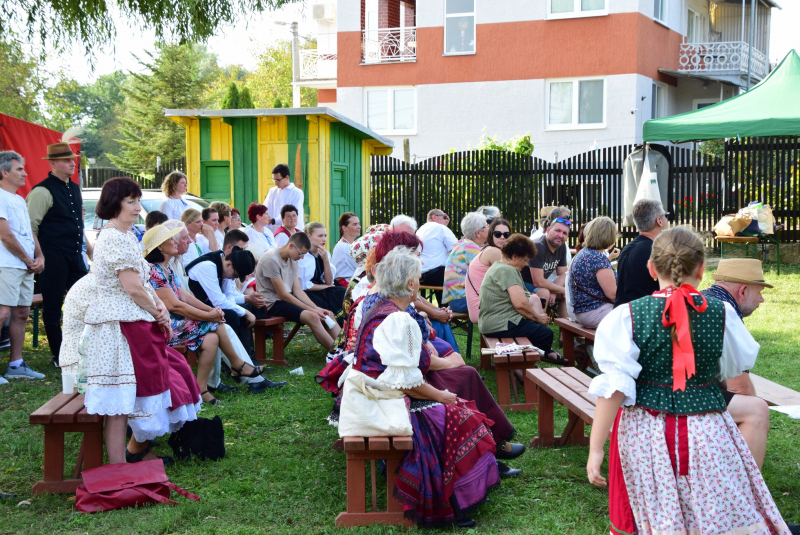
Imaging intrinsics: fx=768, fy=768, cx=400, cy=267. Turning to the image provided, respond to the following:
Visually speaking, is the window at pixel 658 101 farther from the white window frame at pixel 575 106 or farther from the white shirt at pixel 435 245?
the white shirt at pixel 435 245

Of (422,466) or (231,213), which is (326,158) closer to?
(231,213)

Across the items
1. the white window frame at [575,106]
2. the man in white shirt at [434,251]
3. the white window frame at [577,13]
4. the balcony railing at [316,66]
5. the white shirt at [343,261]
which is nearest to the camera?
the man in white shirt at [434,251]

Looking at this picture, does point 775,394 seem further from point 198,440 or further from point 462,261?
point 462,261

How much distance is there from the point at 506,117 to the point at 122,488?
2038 cm

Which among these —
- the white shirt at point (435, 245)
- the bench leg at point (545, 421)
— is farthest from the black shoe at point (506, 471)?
the white shirt at point (435, 245)

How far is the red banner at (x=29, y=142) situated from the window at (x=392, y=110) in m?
14.9

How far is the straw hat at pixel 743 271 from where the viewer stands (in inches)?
149

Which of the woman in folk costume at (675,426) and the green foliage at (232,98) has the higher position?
the green foliage at (232,98)

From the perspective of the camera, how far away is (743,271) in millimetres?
3807

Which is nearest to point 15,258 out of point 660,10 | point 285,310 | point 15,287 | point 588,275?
point 15,287

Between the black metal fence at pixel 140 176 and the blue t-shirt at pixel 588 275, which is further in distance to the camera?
the black metal fence at pixel 140 176

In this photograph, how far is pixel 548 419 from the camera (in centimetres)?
501

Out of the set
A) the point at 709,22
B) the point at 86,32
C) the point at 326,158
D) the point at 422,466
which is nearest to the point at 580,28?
the point at 709,22

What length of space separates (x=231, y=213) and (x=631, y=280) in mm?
5067
